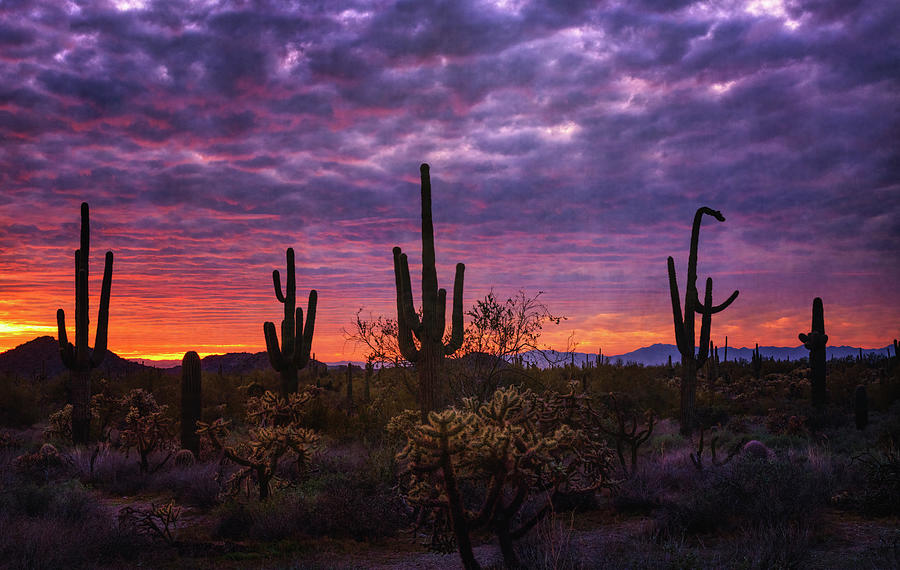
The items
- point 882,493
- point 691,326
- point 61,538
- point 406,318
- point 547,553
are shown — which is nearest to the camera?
point 547,553

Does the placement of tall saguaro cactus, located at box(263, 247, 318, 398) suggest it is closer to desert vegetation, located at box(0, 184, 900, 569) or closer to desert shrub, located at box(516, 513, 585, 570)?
desert vegetation, located at box(0, 184, 900, 569)

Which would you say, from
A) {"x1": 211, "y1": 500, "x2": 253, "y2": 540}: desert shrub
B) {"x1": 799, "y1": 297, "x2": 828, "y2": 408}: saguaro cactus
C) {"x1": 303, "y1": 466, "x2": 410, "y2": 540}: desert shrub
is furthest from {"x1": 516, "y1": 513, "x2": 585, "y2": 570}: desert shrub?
{"x1": 799, "y1": 297, "x2": 828, "y2": 408}: saguaro cactus

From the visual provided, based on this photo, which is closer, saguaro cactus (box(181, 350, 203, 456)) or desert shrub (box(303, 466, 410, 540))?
desert shrub (box(303, 466, 410, 540))

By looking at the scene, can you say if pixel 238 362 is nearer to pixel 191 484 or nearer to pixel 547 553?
pixel 191 484

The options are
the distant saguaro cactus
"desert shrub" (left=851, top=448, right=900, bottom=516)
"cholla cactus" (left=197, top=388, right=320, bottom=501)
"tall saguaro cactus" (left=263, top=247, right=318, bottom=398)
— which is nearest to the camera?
"desert shrub" (left=851, top=448, right=900, bottom=516)

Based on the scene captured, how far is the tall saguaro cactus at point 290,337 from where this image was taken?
16.9 meters

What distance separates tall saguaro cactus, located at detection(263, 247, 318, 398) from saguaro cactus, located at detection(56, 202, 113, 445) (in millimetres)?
6630

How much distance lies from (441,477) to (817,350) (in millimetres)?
22673

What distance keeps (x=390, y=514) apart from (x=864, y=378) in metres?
28.8

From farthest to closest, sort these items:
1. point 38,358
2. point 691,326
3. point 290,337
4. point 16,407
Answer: point 38,358
point 16,407
point 691,326
point 290,337

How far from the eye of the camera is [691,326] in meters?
19.4

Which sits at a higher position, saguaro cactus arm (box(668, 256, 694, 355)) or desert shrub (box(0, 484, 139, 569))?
saguaro cactus arm (box(668, 256, 694, 355))

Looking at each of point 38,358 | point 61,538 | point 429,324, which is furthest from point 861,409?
point 38,358

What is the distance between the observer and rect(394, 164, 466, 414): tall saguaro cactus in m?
12.6
